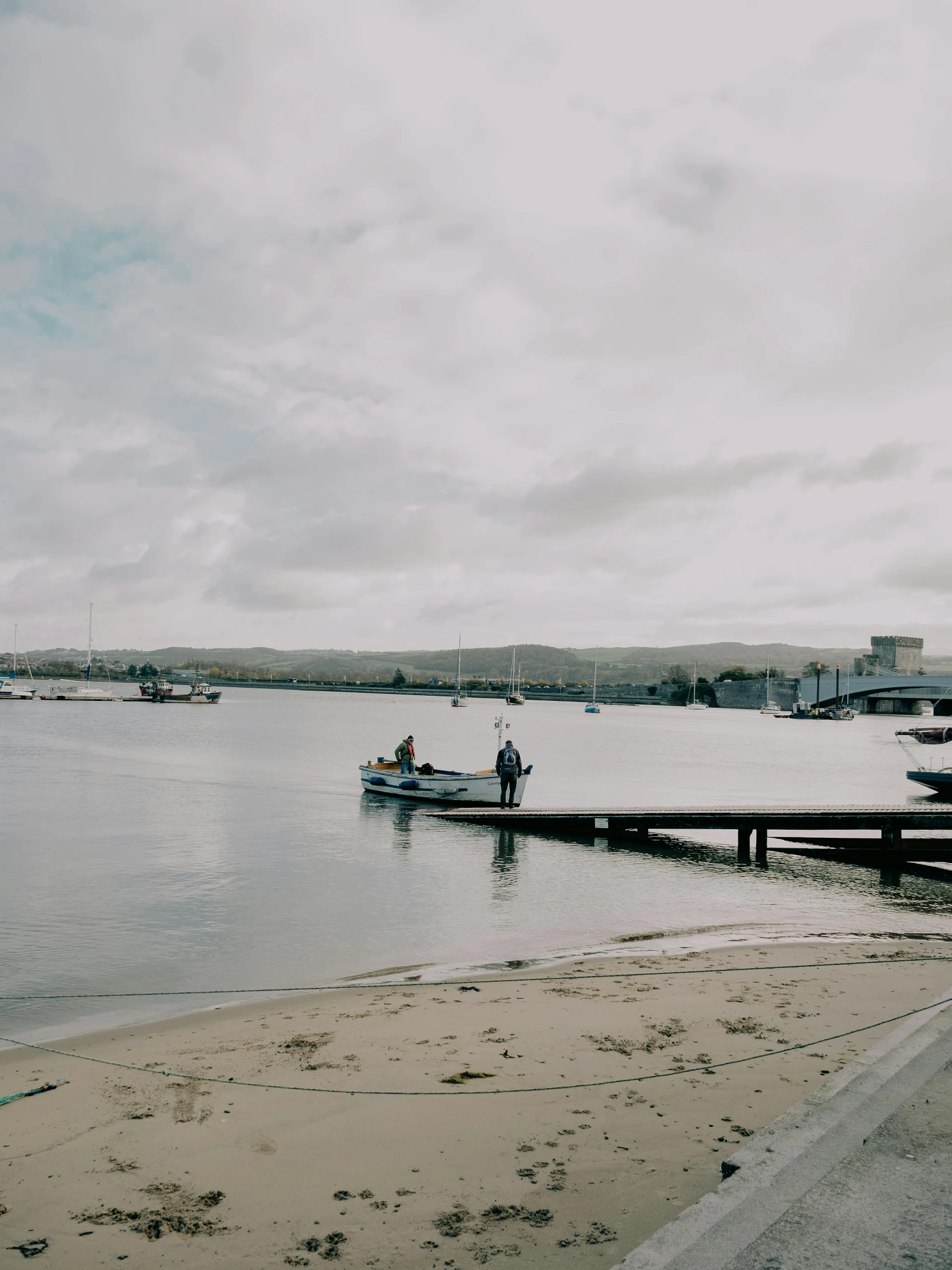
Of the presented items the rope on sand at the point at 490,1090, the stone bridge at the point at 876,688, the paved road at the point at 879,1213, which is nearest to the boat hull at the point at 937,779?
the rope on sand at the point at 490,1090

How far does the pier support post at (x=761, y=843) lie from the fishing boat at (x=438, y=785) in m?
9.18

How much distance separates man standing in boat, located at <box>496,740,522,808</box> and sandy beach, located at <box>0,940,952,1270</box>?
20.3 metres

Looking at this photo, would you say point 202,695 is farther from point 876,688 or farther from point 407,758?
point 407,758

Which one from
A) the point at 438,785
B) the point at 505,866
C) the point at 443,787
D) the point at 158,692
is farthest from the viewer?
the point at 158,692

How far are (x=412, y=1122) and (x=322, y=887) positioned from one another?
15.1 metres

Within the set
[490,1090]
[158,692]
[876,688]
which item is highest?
[876,688]

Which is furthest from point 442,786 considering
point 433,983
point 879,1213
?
point 879,1213

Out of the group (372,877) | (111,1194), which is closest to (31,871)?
(372,877)

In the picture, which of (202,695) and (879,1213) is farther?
(202,695)

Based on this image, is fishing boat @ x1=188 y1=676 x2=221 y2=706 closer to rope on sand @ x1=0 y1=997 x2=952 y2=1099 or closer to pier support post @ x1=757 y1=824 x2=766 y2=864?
pier support post @ x1=757 y1=824 x2=766 y2=864

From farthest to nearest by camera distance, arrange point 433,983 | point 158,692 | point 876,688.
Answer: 1. point 876,688
2. point 158,692
3. point 433,983

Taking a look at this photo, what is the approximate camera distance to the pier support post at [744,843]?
2744cm

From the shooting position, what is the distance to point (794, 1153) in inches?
189

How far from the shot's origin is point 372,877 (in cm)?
2311
